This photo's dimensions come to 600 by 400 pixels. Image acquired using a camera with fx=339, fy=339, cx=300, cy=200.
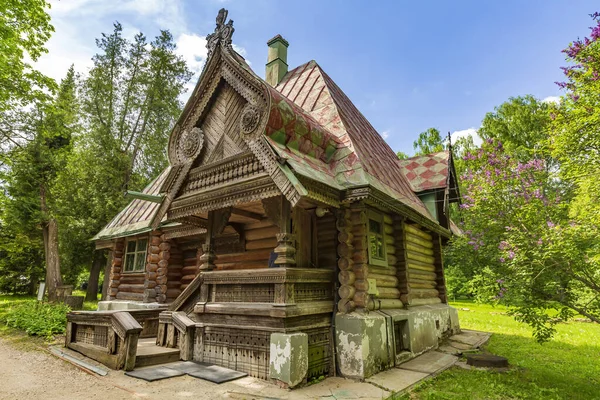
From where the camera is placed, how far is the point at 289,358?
583cm

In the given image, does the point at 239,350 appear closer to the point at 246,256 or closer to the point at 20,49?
the point at 246,256

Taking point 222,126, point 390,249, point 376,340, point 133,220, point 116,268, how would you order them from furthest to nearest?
point 116,268 → point 133,220 → point 390,249 → point 222,126 → point 376,340

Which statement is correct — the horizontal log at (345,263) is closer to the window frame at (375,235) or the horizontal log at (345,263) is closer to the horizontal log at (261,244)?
the window frame at (375,235)

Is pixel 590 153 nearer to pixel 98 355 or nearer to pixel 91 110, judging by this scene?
pixel 98 355

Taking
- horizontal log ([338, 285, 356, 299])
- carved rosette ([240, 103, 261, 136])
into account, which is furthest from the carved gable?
horizontal log ([338, 285, 356, 299])

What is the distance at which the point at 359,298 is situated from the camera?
705 cm

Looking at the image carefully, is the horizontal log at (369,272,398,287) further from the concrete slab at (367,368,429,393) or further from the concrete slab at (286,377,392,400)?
the concrete slab at (286,377,392,400)

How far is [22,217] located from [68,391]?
23948 millimetres

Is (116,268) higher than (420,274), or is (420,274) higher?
(116,268)

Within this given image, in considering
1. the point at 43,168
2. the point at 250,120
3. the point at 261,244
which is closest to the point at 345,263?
the point at 261,244

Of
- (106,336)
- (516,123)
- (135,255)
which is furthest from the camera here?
(516,123)

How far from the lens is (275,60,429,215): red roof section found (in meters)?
8.02

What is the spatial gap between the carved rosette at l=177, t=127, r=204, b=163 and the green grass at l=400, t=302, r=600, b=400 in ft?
22.4

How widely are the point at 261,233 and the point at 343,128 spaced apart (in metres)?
3.54
